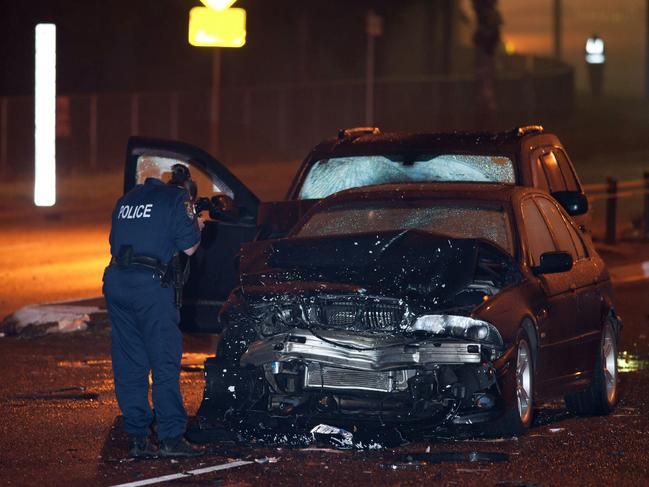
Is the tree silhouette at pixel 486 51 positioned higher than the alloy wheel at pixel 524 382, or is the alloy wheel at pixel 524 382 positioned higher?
the tree silhouette at pixel 486 51

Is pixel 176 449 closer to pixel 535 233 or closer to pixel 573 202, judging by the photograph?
pixel 535 233

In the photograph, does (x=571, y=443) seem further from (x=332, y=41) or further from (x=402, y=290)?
(x=332, y=41)

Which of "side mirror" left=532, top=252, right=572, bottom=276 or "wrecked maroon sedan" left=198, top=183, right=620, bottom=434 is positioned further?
"side mirror" left=532, top=252, right=572, bottom=276

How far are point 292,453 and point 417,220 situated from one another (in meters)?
2.05

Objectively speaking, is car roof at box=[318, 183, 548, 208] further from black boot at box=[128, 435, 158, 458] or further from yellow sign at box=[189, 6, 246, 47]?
yellow sign at box=[189, 6, 246, 47]

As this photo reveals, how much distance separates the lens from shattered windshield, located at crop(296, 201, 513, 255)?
9234 millimetres

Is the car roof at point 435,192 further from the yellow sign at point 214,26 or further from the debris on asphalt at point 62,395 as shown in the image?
the yellow sign at point 214,26

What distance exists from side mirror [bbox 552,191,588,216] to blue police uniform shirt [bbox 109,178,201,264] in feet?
13.8

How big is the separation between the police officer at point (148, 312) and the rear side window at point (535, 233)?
2232 millimetres

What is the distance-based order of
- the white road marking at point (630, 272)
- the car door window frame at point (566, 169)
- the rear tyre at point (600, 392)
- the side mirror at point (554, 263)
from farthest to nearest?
the white road marking at point (630, 272) < the car door window frame at point (566, 169) < the rear tyre at point (600, 392) < the side mirror at point (554, 263)

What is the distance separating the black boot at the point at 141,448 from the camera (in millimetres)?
7902

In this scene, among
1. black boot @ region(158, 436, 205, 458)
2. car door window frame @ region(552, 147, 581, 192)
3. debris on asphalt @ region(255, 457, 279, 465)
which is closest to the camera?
debris on asphalt @ region(255, 457, 279, 465)

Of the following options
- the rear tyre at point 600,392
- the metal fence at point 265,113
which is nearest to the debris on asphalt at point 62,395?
the rear tyre at point 600,392

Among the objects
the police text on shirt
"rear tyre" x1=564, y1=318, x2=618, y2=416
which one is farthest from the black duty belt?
"rear tyre" x1=564, y1=318, x2=618, y2=416
